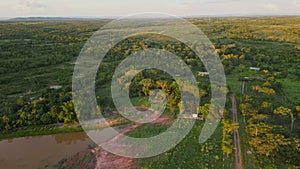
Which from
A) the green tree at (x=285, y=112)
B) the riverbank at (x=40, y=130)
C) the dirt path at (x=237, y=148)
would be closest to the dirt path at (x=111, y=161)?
the riverbank at (x=40, y=130)

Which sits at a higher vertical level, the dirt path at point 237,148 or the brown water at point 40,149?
the dirt path at point 237,148

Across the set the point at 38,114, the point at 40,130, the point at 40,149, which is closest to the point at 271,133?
the point at 40,149

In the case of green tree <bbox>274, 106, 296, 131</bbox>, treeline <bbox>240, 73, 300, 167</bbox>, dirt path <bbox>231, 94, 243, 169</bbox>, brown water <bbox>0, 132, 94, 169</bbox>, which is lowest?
brown water <bbox>0, 132, 94, 169</bbox>

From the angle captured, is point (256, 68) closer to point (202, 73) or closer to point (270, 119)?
point (202, 73)

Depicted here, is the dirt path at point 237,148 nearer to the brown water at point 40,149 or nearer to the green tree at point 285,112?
the green tree at point 285,112

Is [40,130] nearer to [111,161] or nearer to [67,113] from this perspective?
[67,113]

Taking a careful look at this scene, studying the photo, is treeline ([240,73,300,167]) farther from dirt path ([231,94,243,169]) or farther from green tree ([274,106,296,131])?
dirt path ([231,94,243,169])

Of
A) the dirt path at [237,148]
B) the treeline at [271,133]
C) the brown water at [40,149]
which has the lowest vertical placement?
the brown water at [40,149]

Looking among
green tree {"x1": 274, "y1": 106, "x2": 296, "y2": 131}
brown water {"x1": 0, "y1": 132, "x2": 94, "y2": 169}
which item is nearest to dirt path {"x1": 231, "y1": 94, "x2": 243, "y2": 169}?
green tree {"x1": 274, "y1": 106, "x2": 296, "y2": 131}

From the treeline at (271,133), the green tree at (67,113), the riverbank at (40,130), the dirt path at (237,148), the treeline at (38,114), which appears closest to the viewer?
the treeline at (271,133)
